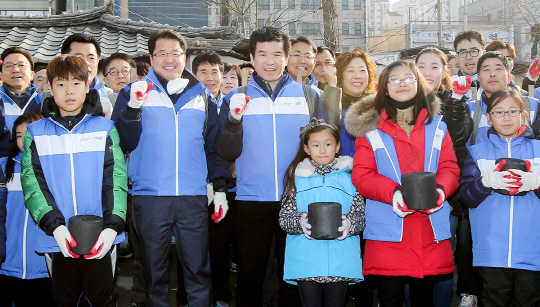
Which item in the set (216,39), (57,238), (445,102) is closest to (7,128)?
(57,238)

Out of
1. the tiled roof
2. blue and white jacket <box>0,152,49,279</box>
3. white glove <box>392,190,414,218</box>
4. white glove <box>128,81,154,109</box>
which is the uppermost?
the tiled roof

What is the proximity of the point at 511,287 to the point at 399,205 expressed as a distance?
995 millimetres

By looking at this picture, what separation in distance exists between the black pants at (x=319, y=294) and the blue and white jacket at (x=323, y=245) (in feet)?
0.35

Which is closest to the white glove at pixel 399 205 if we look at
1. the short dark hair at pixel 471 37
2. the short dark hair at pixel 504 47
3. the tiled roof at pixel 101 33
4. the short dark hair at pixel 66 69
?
the short dark hair at pixel 66 69

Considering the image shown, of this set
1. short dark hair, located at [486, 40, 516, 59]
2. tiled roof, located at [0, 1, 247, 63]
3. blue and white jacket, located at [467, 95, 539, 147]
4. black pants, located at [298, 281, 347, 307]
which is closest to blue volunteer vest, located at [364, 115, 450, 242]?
black pants, located at [298, 281, 347, 307]

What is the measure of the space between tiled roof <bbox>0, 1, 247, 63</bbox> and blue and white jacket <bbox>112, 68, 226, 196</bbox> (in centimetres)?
453

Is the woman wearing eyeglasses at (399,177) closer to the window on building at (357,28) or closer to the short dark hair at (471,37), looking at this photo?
the short dark hair at (471,37)

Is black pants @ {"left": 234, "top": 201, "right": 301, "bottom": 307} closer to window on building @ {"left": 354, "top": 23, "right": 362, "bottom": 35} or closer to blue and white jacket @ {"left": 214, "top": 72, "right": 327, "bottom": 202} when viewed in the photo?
blue and white jacket @ {"left": 214, "top": 72, "right": 327, "bottom": 202}

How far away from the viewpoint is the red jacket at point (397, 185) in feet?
9.33

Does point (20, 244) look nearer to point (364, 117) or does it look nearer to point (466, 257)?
point (364, 117)

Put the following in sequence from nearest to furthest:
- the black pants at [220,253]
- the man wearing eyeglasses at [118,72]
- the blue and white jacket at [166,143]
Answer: the blue and white jacket at [166,143], the black pants at [220,253], the man wearing eyeglasses at [118,72]

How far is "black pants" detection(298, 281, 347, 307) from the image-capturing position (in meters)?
2.95

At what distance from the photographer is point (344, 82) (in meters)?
4.05

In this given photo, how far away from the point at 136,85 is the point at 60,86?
55cm
